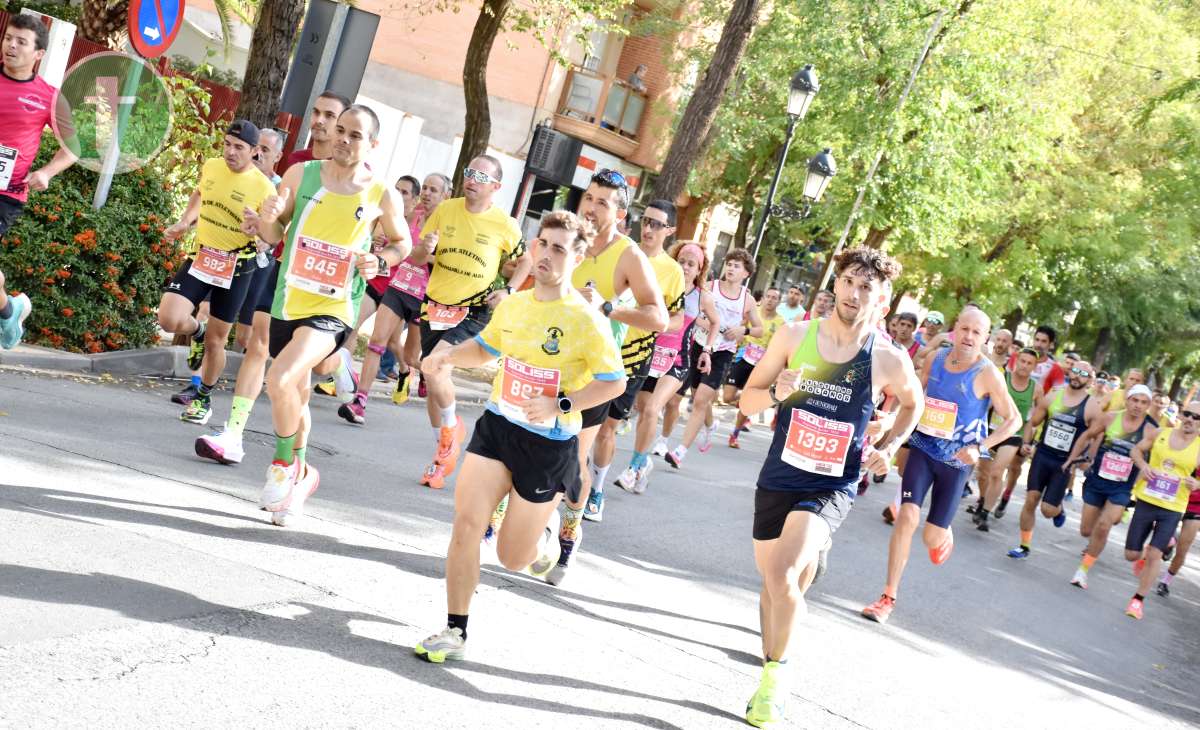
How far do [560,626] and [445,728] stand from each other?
→ 180 centimetres

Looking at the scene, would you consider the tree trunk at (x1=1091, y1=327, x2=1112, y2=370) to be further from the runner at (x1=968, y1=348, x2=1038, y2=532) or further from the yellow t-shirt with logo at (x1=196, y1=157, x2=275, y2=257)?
the yellow t-shirt with logo at (x1=196, y1=157, x2=275, y2=257)

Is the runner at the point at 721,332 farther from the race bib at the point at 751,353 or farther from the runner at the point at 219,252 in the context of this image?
the runner at the point at 219,252

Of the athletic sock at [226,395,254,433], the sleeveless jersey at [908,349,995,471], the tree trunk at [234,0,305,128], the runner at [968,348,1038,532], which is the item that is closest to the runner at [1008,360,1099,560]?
the runner at [968,348,1038,532]

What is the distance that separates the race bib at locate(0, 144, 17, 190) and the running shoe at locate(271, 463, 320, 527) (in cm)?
333

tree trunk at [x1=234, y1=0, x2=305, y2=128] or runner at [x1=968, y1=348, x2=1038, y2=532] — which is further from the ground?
tree trunk at [x1=234, y1=0, x2=305, y2=128]

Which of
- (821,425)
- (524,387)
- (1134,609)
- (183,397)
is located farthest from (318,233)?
(1134,609)

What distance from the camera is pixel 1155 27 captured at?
36094 millimetres

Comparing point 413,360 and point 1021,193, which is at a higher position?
point 1021,193

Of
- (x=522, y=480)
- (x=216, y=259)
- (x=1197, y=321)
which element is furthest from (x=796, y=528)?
(x=1197, y=321)

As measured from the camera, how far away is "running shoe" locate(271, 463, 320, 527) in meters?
6.71

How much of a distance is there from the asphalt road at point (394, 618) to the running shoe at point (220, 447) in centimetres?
13

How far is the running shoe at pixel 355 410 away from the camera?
11.0 m

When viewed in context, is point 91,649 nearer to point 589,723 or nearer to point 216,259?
point 589,723

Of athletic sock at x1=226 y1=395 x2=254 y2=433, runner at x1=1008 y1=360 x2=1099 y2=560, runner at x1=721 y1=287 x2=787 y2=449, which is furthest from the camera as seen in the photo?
runner at x1=721 y1=287 x2=787 y2=449
